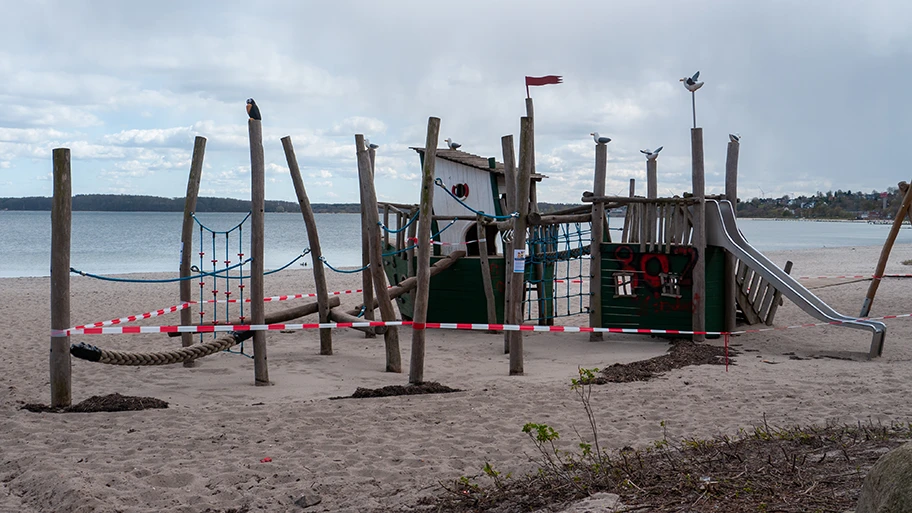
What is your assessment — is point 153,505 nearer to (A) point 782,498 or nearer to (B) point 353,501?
(B) point 353,501

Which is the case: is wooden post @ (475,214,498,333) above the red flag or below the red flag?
below

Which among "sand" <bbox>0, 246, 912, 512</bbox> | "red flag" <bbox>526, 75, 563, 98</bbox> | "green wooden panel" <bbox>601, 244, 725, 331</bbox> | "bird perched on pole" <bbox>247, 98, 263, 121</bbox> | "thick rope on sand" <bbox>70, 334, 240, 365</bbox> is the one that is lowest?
"sand" <bbox>0, 246, 912, 512</bbox>

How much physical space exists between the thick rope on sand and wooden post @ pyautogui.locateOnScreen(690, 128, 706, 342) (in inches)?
240

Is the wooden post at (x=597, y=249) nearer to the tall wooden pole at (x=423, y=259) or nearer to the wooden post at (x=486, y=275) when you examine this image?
the wooden post at (x=486, y=275)

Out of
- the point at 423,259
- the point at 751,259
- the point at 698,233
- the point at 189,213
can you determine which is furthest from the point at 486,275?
the point at 189,213

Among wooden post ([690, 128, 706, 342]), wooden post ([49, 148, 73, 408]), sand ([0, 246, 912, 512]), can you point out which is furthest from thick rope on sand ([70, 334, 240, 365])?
wooden post ([690, 128, 706, 342])

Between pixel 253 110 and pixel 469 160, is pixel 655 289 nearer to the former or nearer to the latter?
pixel 469 160

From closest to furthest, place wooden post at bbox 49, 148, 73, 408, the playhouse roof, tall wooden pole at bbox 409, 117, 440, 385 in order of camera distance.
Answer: wooden post at bbox 49, 148, 73, 408 → tall wooden pole at bbox 409, 117, 440, 385 → the playhouse roof

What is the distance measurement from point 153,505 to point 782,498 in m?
3.52

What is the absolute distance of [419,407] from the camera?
6.89 m

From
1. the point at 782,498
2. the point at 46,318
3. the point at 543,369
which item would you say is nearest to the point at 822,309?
the point at 543,369

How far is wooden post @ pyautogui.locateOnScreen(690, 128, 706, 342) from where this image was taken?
423 inches

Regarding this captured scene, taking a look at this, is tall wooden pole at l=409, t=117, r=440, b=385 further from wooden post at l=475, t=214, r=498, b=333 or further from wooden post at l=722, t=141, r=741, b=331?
wooden post at l=722, t=141, r=741, b=331

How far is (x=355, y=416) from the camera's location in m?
6.56
